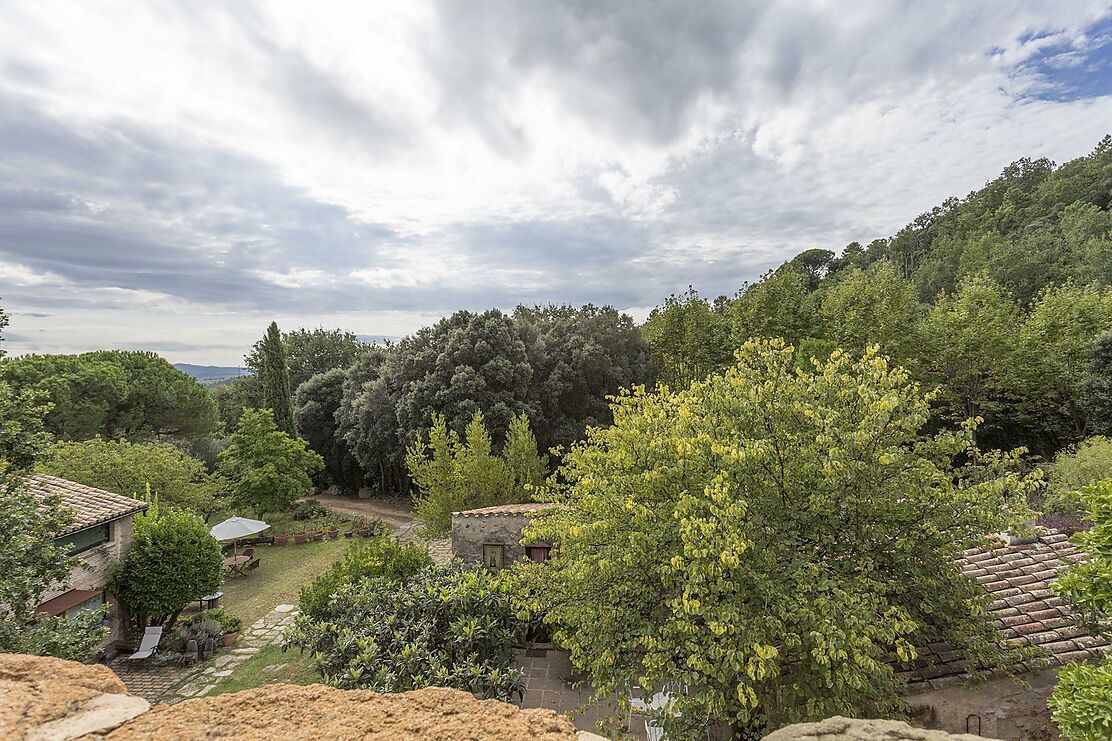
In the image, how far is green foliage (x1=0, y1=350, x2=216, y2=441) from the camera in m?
25.4

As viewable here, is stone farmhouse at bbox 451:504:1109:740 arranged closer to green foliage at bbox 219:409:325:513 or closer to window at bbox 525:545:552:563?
window at bbox 525:545:552:563

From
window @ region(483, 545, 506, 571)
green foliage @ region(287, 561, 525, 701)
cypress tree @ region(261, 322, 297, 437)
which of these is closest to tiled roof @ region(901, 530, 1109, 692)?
green foliage @ region(287, 561, 525, 701)

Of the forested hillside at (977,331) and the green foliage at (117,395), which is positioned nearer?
the forested hillside at (977,331)

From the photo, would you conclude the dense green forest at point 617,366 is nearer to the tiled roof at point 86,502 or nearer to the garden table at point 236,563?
the garden table at point 236,563

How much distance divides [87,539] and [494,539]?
10014 millimetres

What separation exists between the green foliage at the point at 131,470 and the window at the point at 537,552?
548 inches

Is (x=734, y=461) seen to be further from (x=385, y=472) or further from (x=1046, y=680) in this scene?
(x=385, y=472)

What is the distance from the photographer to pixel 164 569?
43.0 ft

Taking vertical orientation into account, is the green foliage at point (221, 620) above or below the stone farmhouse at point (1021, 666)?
below

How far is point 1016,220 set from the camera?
5309cm

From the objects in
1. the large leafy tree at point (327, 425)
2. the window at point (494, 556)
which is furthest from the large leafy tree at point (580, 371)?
the large leafy tree at point (327, 425)

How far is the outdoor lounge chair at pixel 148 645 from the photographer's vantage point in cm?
1230

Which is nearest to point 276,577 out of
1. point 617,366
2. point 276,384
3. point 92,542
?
point 92,542

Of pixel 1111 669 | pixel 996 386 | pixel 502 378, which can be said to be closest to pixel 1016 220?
pixel 996 386
